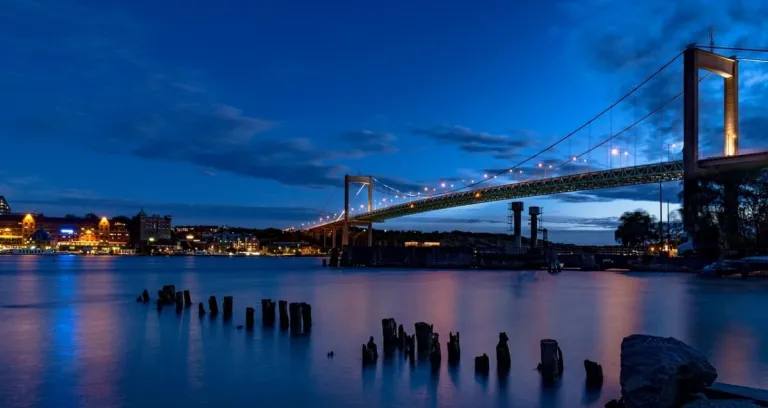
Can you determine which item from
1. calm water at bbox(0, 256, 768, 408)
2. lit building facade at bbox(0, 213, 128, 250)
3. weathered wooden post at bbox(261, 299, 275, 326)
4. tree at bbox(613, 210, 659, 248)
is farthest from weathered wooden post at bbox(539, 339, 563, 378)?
lit building facade at bbox(0, 213, 128, 250)

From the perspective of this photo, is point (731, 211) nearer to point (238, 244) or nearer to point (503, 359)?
point (503, 359)

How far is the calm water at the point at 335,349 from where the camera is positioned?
1053 cm

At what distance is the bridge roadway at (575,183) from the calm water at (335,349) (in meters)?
21.1

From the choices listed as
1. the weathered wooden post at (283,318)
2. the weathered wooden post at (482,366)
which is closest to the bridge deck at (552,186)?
the weathered wooden post at (283,318)

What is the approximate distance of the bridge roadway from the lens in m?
47.4

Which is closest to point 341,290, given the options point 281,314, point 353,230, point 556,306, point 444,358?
point 556,306

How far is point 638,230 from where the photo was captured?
89375mm

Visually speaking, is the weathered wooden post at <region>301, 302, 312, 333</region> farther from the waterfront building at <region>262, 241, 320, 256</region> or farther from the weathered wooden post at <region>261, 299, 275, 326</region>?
the waterfront building at <region>262, 241, 320, 256</region>

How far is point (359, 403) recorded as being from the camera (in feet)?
33.3

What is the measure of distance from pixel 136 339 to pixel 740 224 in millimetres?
45192

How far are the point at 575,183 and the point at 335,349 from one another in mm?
51607

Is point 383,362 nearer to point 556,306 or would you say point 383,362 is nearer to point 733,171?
point 556,306

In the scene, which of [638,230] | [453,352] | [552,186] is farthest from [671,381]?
[638,230]

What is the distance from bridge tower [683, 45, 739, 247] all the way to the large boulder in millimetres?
43323
